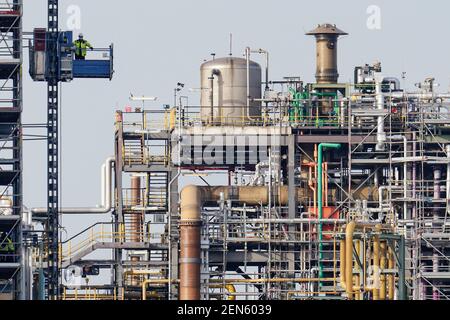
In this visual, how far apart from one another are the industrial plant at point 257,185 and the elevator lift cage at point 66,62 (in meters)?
0.08

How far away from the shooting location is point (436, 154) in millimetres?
109188

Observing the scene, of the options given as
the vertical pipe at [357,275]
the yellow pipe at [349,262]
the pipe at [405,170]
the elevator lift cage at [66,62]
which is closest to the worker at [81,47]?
the elevator lift cage at [66,62]

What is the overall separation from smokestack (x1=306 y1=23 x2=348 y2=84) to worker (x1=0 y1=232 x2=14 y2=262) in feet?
69.7

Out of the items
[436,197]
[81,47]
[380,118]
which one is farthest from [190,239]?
[436,197]

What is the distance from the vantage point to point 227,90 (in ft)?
363

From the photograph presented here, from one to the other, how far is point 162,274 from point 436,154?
1586 centimetres

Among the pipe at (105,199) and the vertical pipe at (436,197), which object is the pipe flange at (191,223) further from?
the vertical pipe at (436,197)

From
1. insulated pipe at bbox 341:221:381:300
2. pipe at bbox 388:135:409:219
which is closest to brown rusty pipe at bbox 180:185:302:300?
insulated pipe at bbox 341:221:381:300

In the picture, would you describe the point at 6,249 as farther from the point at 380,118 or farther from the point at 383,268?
the point at 380,118

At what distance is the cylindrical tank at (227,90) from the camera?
111 meters

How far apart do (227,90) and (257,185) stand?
213 inches

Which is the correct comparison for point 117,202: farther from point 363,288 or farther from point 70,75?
point 363,288
